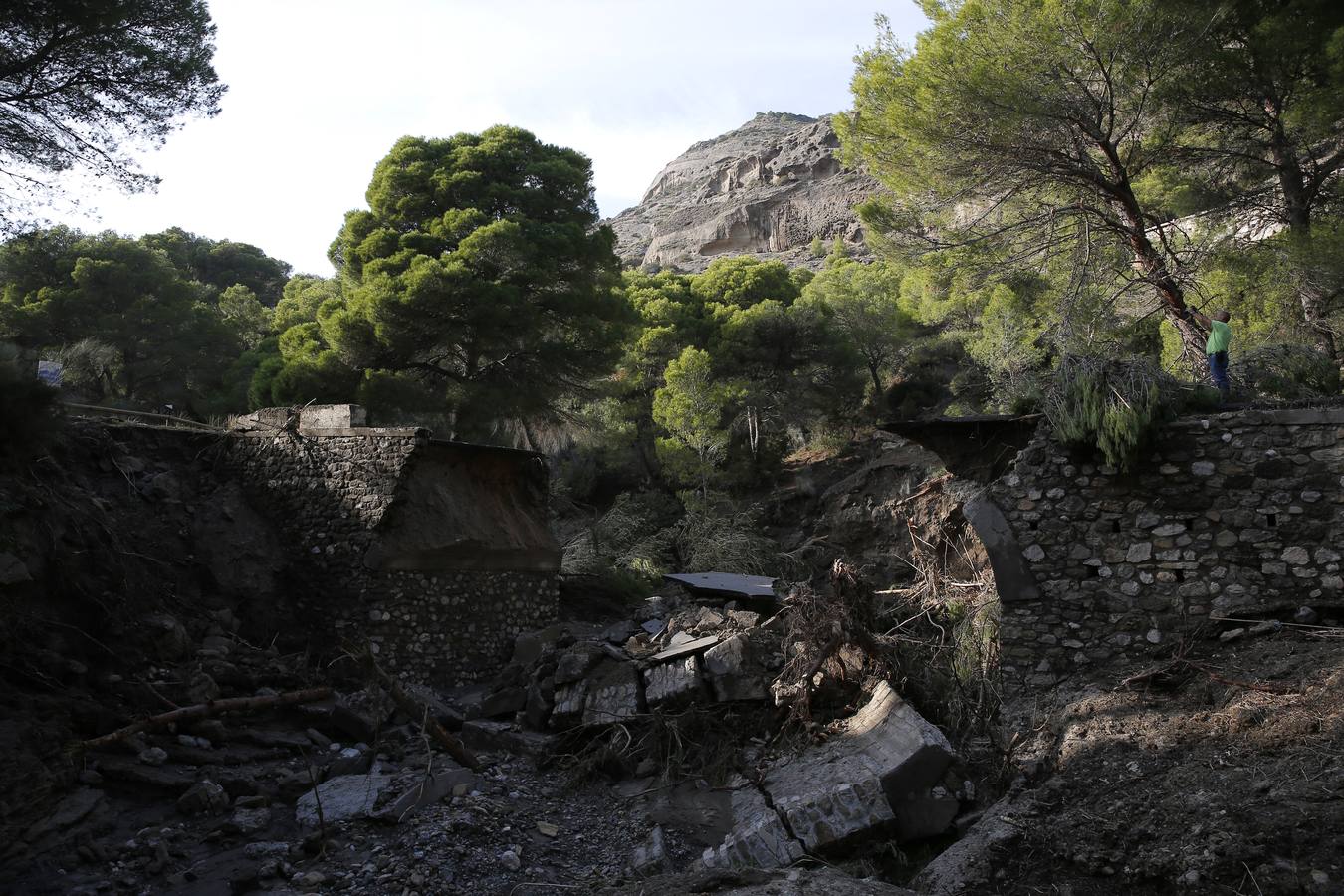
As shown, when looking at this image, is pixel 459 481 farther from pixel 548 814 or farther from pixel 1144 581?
pixel 1144 581

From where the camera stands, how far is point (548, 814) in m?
7.84

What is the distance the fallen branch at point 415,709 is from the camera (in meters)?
8.64

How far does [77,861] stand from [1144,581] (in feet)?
26.6

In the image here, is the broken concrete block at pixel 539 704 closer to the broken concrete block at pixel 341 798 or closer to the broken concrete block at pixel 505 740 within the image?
the broken concrete block at pixel 505 740

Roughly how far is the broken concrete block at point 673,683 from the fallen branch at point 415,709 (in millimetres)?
1815

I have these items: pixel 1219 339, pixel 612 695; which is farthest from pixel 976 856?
pixel 1219 339

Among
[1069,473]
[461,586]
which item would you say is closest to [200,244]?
[461,586]

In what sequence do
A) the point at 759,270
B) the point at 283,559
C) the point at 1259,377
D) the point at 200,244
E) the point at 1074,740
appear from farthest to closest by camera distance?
the point at 200,244 → the point at 759,270 → the point at 283,559 → the point at 1259,377 → the point at 1074,740

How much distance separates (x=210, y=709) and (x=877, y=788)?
619 centimetres

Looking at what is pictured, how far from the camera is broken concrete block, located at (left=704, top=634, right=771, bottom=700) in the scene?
8.80 metres

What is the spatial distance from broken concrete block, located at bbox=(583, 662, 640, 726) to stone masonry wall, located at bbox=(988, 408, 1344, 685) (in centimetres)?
368

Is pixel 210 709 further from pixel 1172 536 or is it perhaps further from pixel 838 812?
pixel 1172 536

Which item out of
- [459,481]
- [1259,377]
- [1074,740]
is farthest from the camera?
[459,481]

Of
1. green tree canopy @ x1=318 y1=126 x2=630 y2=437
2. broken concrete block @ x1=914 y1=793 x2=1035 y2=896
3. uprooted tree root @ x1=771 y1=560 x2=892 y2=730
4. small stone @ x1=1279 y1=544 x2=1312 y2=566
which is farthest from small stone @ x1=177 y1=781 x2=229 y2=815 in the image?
green tree canopy @ x1=318 y1=126 x2=630 y2=437
